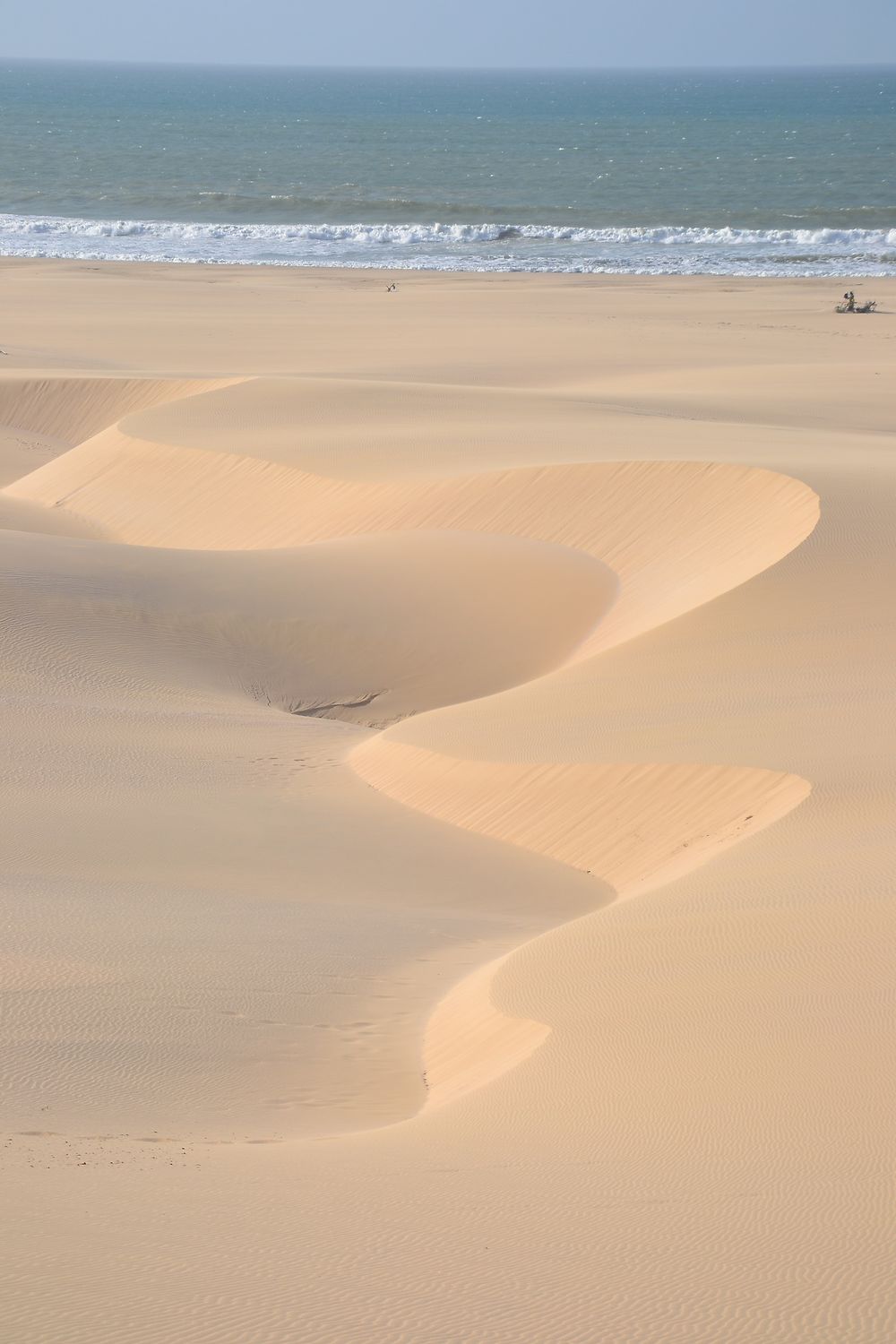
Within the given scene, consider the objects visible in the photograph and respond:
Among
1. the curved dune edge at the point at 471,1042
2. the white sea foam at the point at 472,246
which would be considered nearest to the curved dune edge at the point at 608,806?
the curved dune edge at the point at 471,1042

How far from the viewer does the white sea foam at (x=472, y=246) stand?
3762 centimetres

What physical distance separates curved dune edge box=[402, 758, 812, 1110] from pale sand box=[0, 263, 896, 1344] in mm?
26

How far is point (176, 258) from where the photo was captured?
39.6 meters

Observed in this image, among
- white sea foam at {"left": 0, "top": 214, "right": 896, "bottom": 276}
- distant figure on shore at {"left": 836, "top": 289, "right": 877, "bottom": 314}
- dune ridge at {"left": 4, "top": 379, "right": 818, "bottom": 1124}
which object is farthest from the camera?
white sea foam at {"left": 0, "top": 214, "right": 896, "bottom": 276}

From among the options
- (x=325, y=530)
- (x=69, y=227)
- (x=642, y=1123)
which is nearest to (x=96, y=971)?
(x=642, y=1123)

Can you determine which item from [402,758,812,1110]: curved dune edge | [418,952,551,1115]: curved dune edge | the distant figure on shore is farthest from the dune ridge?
the distant figure on shore

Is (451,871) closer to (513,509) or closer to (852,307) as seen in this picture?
(513,509)

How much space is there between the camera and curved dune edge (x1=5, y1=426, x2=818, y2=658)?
11.3 meters

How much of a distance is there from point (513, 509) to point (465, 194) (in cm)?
4187

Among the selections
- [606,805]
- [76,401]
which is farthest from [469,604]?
[76,401]

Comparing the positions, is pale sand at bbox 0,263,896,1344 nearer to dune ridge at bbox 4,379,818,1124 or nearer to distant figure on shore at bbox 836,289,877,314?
dune ridge at bbox 4,379,818,1124

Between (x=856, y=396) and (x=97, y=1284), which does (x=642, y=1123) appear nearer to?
(x=97, y=1284)

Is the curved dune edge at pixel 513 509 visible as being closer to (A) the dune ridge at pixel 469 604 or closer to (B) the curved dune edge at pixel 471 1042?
(A) the dune ridge at pixel 469 604

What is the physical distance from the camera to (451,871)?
818cm
